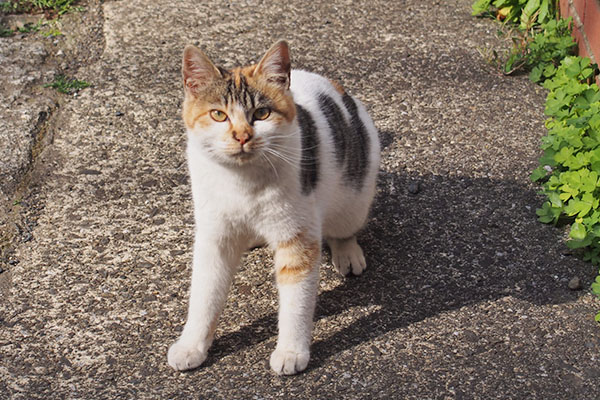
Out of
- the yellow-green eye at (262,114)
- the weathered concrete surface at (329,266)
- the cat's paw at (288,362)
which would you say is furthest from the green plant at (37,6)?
the cat's paw at (288,362)

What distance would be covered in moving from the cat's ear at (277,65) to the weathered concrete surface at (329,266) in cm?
110

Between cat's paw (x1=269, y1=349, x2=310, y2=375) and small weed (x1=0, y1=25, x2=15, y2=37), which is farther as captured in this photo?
small weed (x1=0, y1=25, x2=15, y2=37)

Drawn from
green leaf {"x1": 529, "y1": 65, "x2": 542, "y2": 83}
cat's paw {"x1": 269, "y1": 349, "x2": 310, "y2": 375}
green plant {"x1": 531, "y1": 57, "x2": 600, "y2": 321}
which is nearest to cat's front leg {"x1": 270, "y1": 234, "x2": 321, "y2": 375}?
cat's paw {"x1": 269, "y1": 349, "x2": 310, "y2": 375}

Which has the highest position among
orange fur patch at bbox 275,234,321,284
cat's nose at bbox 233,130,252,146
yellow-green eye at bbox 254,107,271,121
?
yellow-green eye at bbox 254,107,271,121

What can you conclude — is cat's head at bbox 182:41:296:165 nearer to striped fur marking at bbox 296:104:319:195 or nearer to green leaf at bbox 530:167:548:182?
striped fur marking at bbox 296:104:319:195

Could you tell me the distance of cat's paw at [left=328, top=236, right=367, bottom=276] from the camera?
12.0 ft

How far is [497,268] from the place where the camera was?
3.67 metres

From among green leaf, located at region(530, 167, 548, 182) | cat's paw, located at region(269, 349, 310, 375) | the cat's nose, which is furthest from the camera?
green leaf, located at region(530, 167, 548, 182)

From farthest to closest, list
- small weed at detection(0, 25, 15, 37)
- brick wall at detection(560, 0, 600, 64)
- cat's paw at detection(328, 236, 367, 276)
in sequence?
1. small weed at detection(0, 25, 15, 37)
2. brick wall at detection(560, 0, 600, 64)
3. cat's paw at detection(328, 236, 367, 276)

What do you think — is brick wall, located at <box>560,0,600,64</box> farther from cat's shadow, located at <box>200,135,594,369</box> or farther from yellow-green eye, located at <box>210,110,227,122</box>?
yellow-green eye, located at <box>210,110,227,122</box>

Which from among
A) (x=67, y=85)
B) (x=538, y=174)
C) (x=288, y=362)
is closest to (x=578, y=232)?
(x=538, y=174)

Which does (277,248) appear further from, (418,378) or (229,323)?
(418,378)

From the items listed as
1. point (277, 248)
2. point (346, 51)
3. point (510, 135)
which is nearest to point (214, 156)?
point (277, 248)

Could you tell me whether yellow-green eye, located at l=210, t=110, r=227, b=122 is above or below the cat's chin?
above
